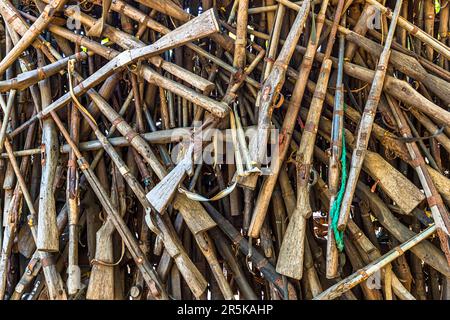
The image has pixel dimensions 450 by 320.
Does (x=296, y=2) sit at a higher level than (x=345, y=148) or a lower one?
higher

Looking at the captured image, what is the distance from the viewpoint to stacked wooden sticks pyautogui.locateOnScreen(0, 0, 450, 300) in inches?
85.0

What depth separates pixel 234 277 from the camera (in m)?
2.33

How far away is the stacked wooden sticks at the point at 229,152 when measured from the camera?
2158 mm

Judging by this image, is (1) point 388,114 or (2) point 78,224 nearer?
(1) point 388,114

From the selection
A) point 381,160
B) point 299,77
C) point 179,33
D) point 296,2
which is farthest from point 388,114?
point 179,33

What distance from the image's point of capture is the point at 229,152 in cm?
227

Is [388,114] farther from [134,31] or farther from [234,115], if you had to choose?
[134,31]

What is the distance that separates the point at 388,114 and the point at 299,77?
52cm

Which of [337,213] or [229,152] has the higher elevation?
[229,152]

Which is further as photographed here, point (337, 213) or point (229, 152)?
point (229, 152)
